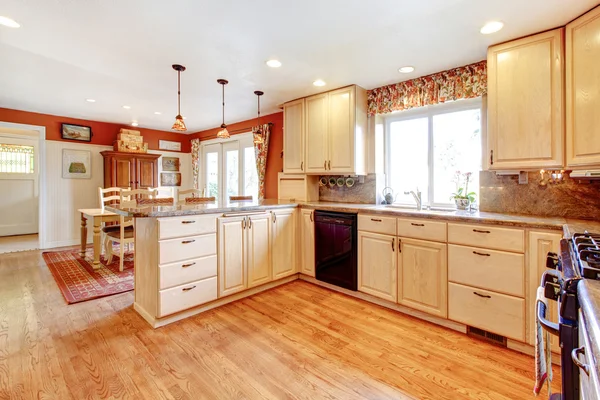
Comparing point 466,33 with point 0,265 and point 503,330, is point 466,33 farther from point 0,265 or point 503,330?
point 0,265

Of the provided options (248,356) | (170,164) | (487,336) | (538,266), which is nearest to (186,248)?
(248,356)

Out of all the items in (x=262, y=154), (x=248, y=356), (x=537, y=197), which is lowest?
(x=248, y=356)

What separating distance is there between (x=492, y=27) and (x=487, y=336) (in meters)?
2.28

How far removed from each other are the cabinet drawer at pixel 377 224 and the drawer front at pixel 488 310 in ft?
2.18

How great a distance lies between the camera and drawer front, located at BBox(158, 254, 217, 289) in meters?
2.37

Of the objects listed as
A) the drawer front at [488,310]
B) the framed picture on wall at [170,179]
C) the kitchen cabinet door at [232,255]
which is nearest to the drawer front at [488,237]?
the drawer front at [488,310]

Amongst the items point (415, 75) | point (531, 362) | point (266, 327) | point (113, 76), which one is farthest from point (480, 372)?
point (113, 76)

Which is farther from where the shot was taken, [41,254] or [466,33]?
[41,254]

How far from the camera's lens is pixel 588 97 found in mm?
1856

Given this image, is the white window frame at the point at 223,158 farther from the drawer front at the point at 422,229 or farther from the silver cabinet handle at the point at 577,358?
the silver cabinet handle at the point at 577,358

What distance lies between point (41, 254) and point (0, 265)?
63cm

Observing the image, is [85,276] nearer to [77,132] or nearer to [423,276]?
[77,132]

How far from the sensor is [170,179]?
646cm

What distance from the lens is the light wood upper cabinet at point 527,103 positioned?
6.81 feet
